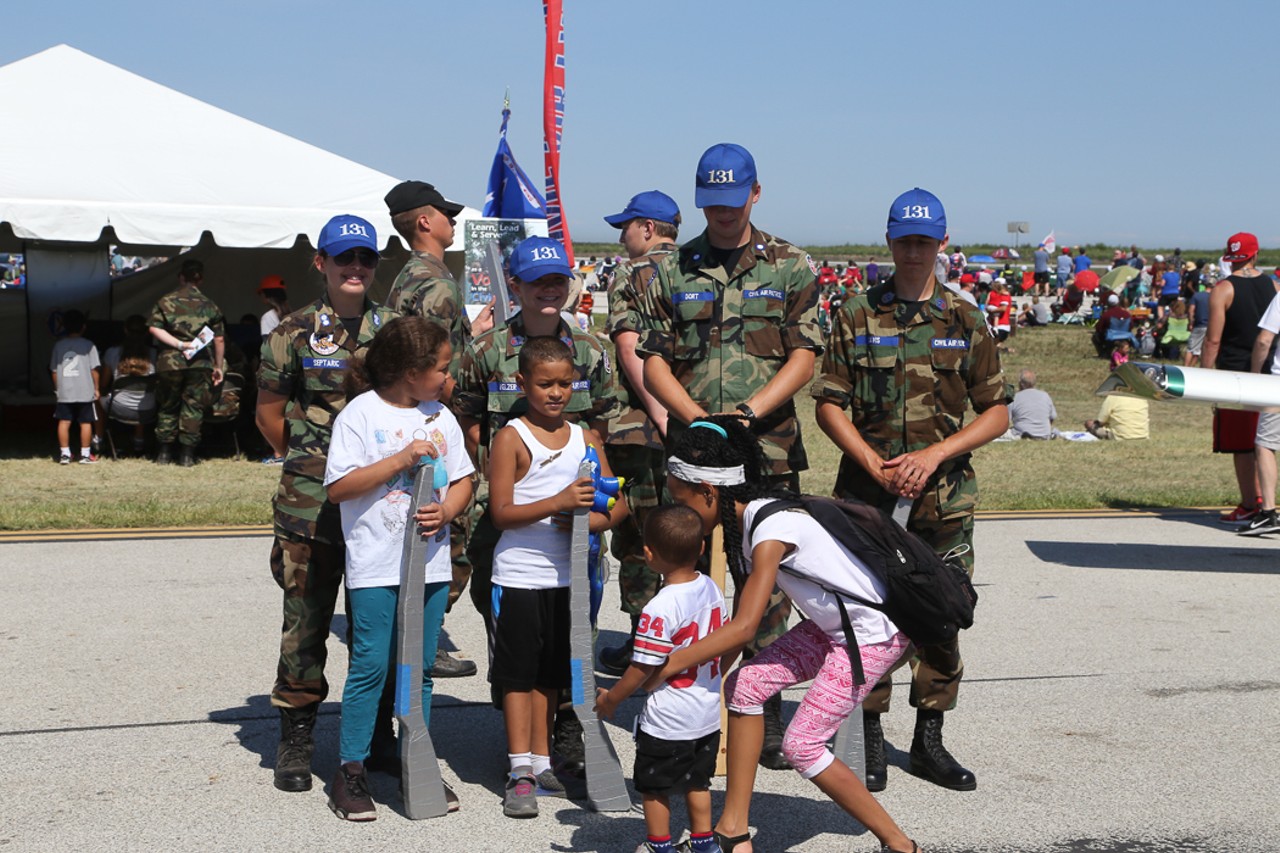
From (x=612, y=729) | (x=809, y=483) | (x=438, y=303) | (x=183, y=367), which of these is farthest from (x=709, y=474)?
(x=183, y=367)

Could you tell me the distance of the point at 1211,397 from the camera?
8.66 m

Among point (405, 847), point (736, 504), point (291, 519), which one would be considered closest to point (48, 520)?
point (291, 519)

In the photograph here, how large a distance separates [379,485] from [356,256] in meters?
0.93

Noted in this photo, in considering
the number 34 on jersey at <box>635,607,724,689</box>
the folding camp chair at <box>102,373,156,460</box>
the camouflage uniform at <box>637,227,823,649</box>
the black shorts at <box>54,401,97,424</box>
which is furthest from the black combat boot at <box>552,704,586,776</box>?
the folding camp chair at <box>102,373,156,460</box>

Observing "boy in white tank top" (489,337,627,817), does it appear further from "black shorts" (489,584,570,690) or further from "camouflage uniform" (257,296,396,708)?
"camouflage uniform" (257,296,396,708)

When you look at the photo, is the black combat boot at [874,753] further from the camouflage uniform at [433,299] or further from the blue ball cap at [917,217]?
the camouflage uniform at [433,299]

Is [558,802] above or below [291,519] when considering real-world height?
below

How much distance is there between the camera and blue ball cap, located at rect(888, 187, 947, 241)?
205 inches

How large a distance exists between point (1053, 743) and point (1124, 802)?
2.13 feet

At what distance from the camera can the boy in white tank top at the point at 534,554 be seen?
4906 mm

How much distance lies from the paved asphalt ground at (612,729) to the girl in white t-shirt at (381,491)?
1.42ft

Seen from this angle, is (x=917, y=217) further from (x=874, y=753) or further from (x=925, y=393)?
(x=874, y=753)

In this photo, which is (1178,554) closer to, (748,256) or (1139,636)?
(1139,636)

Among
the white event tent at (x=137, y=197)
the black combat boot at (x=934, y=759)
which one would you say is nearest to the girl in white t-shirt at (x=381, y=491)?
the black combat boot at (x=934, y=759)
